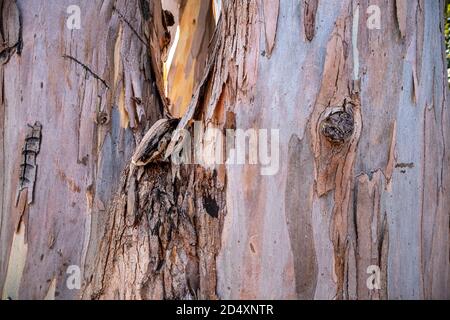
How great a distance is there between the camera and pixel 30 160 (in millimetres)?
1702

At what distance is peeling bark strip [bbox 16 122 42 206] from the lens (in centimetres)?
169

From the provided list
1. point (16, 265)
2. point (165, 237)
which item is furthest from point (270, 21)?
point (16, 265)

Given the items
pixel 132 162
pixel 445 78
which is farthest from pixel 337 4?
pixel 132 162

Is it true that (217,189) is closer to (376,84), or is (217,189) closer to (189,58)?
(376,84)

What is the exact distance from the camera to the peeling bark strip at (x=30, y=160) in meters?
1.69

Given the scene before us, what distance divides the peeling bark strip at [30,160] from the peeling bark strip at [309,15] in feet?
2.72

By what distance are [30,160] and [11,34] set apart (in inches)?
15.1

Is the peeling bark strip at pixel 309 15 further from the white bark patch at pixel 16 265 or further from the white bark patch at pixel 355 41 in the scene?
the white bark patch at pixel 16 265

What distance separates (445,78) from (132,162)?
33.0 inches

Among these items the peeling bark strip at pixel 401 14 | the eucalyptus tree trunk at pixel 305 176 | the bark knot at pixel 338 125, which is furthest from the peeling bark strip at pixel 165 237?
the peeling bark strip at pixel 401 14

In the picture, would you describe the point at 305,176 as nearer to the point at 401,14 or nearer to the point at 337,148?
the point at 337,148

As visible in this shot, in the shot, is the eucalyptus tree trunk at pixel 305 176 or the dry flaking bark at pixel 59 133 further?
the dry flaking bark at pixel 59 133

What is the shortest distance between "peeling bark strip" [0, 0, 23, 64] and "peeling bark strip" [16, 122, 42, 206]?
0.76 feet

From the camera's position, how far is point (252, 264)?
1380mm
